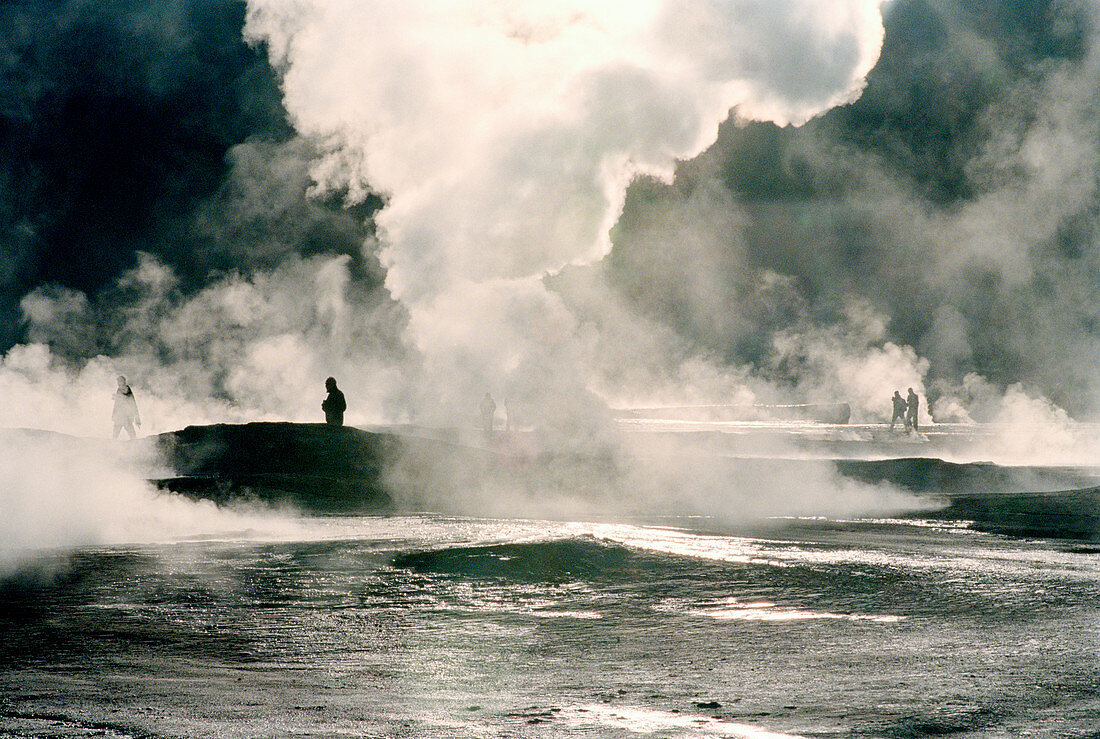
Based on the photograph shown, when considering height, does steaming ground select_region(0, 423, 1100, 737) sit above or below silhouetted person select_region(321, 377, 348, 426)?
below

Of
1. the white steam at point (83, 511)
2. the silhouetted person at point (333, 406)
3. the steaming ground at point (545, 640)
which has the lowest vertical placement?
the steaming ground at point (545, 640)

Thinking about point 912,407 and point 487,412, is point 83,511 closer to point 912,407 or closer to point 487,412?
point 487,412

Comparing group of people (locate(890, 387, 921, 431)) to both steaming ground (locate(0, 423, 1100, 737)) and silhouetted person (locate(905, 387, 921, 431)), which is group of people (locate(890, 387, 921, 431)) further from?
steaming ground (locate(0, 423, 1100, 737))

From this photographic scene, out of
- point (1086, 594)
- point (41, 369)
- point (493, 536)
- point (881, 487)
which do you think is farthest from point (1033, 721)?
point (41, 369)

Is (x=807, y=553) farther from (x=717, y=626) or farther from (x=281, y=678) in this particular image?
(x=281, y=678)

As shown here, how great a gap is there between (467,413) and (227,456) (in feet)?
50.5

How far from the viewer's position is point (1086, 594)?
855cm

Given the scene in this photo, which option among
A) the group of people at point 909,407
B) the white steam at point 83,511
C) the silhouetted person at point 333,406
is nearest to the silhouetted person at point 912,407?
the group of people at point 909,407

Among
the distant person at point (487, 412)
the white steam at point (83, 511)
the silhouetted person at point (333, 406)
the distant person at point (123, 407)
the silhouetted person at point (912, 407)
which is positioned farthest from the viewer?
the silhouetted person at point (912, 407)

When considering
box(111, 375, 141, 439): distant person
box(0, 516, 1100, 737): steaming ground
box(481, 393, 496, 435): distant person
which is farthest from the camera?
box(481, 393, 496, 435): distant person

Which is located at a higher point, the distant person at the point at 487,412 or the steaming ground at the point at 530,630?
the distant person at the point at 487,412

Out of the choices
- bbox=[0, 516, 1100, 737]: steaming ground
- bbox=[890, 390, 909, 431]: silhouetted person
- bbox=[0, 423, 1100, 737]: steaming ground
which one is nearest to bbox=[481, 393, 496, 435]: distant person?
bbox=[0, 423, 1100, 737]: steaming ground

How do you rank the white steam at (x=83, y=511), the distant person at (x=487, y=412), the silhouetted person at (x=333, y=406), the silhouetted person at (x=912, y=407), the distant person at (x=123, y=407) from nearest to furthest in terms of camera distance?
the white steam at (x=83, y=511) → the silhouetted person at (x=333, y=406) → the distant person at (x=123, y=407) → the distant person at (x=487, y=412) → the silhouetted person at (x=912, y=407)

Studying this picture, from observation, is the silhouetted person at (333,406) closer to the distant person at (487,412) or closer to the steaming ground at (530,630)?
the distant person at (487,412)
